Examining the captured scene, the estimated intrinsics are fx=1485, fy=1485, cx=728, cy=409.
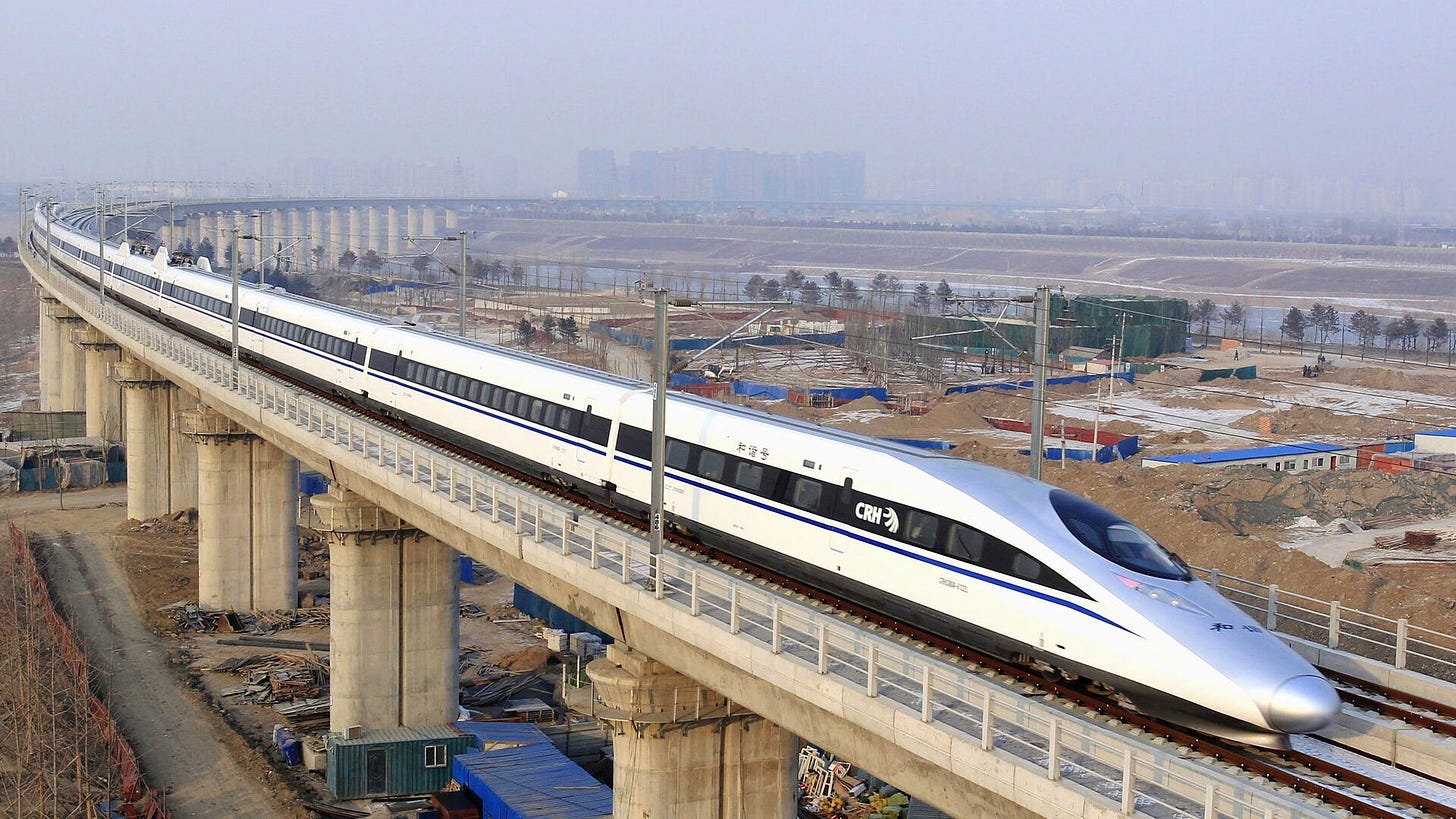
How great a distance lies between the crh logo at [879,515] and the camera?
71.4 ft

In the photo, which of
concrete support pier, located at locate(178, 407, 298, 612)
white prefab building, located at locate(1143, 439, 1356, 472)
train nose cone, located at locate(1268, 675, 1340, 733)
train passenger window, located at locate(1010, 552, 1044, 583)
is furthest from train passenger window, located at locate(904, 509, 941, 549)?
white prefab building, located at locate(1143, 439, 1356, 472)

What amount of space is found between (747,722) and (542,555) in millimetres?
4722

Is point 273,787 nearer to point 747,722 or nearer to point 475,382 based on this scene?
point 475,382

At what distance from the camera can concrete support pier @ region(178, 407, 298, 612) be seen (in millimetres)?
55719

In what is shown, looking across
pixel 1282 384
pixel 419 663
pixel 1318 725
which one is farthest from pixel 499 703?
pixel 1282 384

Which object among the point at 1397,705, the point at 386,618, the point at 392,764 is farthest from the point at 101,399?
the point at 1397,705

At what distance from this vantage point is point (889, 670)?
60.0 feet

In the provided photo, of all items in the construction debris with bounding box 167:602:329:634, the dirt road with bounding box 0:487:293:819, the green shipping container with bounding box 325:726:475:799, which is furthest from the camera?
the construction debris with bounding box 167:602:329:634

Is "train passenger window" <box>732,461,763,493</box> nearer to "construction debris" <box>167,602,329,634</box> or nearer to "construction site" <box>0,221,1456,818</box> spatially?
"construction site" <box>0,221,1456,818</box>

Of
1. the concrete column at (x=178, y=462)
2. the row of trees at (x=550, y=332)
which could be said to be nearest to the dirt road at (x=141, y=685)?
the concrete column at (x=178, y=462)

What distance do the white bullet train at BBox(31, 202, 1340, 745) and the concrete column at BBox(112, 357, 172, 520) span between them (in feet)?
122

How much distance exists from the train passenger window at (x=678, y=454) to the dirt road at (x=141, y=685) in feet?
53.6

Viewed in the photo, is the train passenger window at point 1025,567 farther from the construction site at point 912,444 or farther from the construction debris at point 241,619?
the construction debris at point 241,619

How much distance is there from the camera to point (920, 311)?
145 meters
